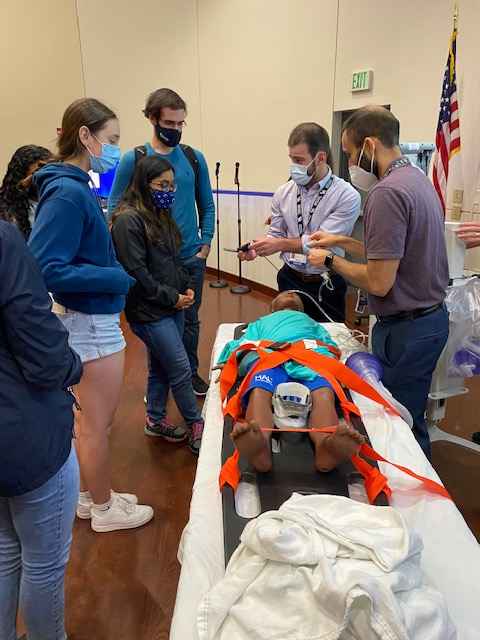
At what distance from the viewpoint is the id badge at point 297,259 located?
2.30 metres

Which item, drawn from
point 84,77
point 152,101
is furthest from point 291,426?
point 84,77

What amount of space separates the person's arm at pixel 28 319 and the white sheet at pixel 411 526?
516 millimetres

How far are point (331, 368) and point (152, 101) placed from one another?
166 centimetres

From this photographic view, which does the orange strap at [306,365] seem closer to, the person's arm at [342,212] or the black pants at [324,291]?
the black pants at [324,291]

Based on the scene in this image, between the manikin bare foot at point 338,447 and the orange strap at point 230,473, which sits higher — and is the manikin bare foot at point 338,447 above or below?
above

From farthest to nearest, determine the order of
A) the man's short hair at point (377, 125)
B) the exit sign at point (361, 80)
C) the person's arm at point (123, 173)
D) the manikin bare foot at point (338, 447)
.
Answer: the exit sign at point (361, 80) < the person's arm at point (123, 173) < the man's short hair at point (377, 125) < the manikin bare foot at point (338, 447)

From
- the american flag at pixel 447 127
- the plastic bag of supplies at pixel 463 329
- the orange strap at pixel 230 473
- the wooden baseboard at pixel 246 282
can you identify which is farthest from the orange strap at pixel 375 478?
the wooden baseboard at pixel 246 282

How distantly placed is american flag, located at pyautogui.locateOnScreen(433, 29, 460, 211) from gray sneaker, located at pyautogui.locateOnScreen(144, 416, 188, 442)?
2.38m

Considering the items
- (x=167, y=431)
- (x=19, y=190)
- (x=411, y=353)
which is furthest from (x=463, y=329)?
(x=19, y=190)

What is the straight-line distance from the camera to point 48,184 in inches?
53.7

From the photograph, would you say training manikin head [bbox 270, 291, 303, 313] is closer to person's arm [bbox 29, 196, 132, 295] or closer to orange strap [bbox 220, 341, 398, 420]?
orange strap [bbox 220, 341, 398, 420]

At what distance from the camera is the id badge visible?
230 centimetres

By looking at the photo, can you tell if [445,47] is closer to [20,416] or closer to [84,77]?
[20,416]

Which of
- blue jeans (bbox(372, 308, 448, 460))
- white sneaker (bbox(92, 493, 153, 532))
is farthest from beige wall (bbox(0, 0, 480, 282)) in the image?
white sneaker (bbox(92, 493, 153, 532))
